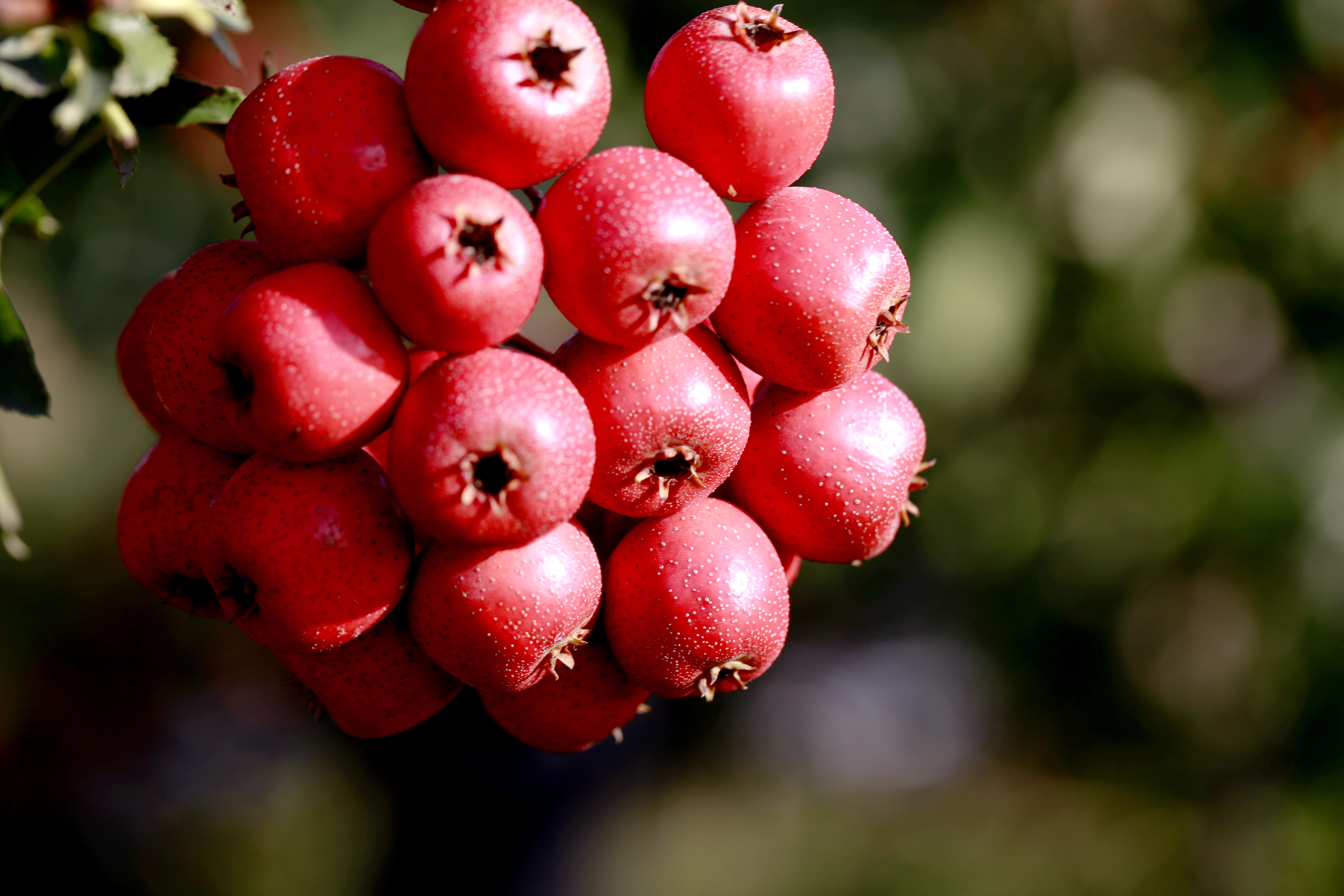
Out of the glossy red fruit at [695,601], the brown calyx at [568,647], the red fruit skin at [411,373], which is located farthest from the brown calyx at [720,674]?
the red fruit skin at [411,373]

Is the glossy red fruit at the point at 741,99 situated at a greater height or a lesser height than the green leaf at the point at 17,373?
greater

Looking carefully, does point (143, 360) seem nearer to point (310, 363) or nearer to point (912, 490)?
point (310, 363)

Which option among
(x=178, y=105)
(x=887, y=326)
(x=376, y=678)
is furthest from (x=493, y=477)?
(x=178, y=105)

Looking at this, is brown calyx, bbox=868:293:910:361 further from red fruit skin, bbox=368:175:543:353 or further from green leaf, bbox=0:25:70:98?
green leaf, bbox=0:25:70:98

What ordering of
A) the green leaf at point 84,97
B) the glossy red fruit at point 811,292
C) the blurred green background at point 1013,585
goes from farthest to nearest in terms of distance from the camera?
the blurred green background at point 1013,585 < the glossy red fruit at point 811,292 < the green leaf at point 84,97

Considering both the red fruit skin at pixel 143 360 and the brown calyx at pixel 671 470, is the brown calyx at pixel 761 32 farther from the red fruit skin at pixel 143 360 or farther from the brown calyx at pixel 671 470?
the red fruit skin at pixel 143 360

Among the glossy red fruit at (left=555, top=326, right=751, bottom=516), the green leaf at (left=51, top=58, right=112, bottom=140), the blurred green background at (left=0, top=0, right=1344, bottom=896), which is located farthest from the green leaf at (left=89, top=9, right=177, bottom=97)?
the blurred green background at (left=0, top=0, right=1344, bottom=896)
